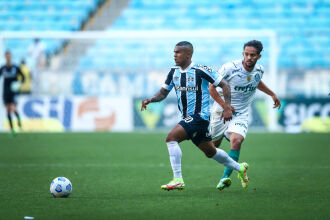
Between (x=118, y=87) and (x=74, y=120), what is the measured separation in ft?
5.62

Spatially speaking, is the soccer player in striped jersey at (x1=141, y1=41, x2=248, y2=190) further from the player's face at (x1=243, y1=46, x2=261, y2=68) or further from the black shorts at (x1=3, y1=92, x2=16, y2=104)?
the black shorts at (x1=3, y1=92, x2=16, y2=104)

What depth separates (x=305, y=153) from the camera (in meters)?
13.1

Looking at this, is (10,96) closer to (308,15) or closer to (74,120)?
(74,120)

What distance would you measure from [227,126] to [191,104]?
106 cm

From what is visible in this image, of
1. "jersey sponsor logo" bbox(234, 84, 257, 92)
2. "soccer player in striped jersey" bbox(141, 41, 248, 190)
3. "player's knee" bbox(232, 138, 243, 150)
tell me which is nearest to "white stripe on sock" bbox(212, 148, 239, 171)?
"soccer player in striped jersey" bbox(141, 41, 248, 190)

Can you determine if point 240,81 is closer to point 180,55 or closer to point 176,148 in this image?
point 180,55

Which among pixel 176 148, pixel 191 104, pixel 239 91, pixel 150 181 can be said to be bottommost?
pixel 150 181

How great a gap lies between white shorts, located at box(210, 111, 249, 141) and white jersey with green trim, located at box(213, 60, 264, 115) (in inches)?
4.3

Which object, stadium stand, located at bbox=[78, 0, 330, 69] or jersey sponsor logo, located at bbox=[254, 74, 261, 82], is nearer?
jersey sponsor logo, located at bbox=[254, 74, 261, 82]

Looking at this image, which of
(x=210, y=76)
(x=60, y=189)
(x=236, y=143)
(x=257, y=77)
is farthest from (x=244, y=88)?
(x=60, y=189)

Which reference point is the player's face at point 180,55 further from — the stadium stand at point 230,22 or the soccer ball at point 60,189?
the stadium stand at point 230,22

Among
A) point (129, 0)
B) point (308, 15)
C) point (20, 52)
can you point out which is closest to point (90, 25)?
point (129, 0)

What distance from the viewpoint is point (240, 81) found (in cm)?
836

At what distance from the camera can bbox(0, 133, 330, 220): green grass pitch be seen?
6.09 m
